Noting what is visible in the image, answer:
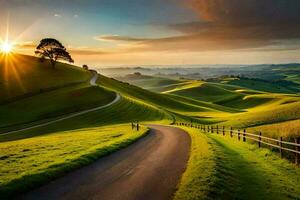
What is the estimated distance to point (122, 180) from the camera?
17.9 meters

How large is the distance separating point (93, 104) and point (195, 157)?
73724mm

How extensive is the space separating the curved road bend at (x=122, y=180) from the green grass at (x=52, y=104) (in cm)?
5894

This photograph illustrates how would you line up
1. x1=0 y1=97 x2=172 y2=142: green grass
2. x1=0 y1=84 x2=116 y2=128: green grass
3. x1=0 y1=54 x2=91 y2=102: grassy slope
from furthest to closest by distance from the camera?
x1=0 y1=54 x2=91 y2=102: grassy slope
x1=0 y1=84 x2=116 y2=128: green grass
x1=0 y1=97 x2=172 y2=142: green grass

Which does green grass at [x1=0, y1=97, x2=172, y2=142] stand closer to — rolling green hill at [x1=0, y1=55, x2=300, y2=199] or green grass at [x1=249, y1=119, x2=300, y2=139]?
rolling green hill at [x1=0, y1=55, x2=300, y2=199]

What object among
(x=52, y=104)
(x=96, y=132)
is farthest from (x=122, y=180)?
(x=52, y=104)

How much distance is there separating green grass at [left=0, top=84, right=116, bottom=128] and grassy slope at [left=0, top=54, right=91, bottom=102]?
7371 mm

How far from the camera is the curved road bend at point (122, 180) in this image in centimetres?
1524

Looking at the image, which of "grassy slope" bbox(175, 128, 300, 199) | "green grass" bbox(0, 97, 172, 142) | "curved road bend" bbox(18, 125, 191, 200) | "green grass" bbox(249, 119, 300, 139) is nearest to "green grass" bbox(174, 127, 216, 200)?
"grassy slope" bbox(175, 128, 300, 199)

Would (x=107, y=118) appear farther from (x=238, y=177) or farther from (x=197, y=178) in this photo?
(x=197, y=178)

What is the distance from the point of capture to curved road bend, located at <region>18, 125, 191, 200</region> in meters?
15.2

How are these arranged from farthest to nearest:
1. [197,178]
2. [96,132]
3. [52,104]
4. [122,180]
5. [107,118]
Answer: [52,104]
[107,118]
[96,132]
[197,178]
[122,180]

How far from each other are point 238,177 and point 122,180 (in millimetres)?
5963

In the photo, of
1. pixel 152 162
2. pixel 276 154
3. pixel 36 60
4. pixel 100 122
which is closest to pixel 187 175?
pixel 152 162

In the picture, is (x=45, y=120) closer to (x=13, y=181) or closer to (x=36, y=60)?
(x=13, y=181)
